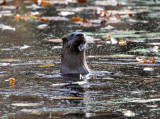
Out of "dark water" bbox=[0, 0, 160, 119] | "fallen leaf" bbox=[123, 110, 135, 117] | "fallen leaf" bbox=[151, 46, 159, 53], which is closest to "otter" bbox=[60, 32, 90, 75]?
"dark water" bbox=[0, 0, 160, 119]

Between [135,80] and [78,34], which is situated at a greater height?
[78,34]

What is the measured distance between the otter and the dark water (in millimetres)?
194

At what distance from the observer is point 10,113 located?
18.7 ft

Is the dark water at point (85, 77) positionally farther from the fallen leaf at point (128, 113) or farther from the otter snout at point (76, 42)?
the otter snout at point (76, 42)

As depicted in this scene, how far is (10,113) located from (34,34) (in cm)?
700

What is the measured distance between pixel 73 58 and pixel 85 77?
0.63 meters

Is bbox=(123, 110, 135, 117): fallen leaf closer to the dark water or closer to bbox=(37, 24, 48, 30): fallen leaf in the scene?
the dark water

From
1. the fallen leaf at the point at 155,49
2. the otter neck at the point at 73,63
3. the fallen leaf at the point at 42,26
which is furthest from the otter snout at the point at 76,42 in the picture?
the fallen leaf at the point at 42,26

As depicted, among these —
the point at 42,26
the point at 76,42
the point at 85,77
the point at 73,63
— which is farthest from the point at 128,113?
the point at 42,26

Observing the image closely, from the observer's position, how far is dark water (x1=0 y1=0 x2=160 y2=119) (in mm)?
5801

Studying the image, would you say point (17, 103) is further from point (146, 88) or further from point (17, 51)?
point (17, 51)

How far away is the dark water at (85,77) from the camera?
5801 mm

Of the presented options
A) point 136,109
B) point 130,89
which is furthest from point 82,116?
point 130,89

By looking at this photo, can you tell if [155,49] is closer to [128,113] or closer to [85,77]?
[85,77]
